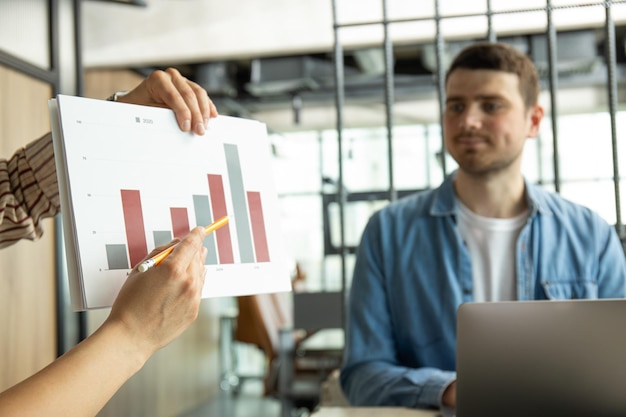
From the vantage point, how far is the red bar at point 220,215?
1.15 m

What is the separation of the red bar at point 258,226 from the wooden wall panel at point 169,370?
324cm

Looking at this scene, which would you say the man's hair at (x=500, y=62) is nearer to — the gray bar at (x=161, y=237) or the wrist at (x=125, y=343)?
the gray bar at (x=161, y=237)

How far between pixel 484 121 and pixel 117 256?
3.47 feet

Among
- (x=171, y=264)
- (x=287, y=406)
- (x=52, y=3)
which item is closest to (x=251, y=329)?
(x=287, y=406)

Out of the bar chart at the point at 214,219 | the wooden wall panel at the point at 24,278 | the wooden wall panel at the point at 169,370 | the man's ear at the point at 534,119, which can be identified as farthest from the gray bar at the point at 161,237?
the wooden wall panel at the point at 169,370

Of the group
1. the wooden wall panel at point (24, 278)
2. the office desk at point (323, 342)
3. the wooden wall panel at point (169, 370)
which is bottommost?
the wooden wall panel at point (169, 370)

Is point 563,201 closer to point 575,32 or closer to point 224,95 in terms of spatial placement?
point 575,32

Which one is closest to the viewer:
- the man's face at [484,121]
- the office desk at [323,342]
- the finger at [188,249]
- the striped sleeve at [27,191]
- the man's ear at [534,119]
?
the finger at [188,249]

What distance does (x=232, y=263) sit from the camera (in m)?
1.16

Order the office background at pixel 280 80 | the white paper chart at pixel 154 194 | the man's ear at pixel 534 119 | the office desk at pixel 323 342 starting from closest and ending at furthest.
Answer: the white paper chart at pixel 154 194, the man's ear at pixel 534 119, the office background at pixel 280 80, the office desk at pixel 323 342

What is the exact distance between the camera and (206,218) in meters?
1.13

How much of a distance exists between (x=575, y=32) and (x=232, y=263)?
18.5 feet

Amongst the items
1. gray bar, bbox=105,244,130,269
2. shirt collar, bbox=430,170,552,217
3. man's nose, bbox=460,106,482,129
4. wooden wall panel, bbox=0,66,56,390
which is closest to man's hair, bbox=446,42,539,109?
man's nose, bbox=460,106,482,129

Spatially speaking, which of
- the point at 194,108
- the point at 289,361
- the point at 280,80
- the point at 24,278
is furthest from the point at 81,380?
the point at 280,80
